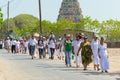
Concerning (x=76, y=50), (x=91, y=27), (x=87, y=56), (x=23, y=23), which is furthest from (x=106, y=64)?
(x=23, y=23)

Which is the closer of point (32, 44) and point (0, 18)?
point (32, 44)

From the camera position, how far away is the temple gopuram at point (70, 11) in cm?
15612

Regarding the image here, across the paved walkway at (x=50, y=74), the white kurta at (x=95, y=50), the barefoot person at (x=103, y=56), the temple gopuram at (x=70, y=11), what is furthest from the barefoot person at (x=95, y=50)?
the temple gopuram at (x=70, y=11)

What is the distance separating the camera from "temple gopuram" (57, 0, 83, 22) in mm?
156125

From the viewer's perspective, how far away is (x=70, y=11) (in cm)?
15725

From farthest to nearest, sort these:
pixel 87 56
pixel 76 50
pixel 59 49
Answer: pixel 59 49, pixel 76 50, pixel 87 56

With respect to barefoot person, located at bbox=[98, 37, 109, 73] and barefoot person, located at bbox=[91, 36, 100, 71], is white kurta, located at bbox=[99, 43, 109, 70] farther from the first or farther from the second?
barefoot person, located at bbox=[91, 36, 100, 71]

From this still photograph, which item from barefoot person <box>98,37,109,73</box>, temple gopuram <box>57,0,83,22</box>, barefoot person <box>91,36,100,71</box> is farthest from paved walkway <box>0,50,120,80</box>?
temple gopuram <box>57,0,83,22</box>

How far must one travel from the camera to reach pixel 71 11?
157500 mm

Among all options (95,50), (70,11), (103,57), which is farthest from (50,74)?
(70,11)

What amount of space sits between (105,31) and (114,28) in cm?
324

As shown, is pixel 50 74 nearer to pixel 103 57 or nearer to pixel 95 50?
pixel 103 57

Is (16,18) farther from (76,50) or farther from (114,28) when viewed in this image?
(76,50)

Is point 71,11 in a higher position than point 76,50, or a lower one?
higher
